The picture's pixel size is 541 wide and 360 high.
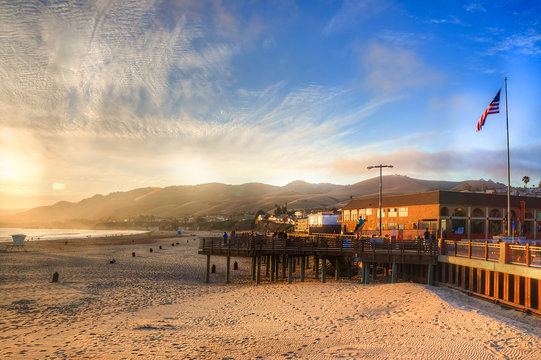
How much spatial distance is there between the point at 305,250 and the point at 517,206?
→ 1232 inches

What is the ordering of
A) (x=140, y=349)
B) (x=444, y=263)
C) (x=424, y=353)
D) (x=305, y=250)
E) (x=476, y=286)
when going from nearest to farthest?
(x=424, y=353)
(x=140, y=349)
(x=476, y=286)
(x=444, y=263)
(x=305, y=250)

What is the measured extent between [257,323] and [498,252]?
47.7 feet

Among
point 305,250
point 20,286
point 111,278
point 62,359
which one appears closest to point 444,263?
point 305,250

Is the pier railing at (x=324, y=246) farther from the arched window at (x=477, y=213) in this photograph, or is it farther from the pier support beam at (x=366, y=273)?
the arched window at (x=477, y=213)

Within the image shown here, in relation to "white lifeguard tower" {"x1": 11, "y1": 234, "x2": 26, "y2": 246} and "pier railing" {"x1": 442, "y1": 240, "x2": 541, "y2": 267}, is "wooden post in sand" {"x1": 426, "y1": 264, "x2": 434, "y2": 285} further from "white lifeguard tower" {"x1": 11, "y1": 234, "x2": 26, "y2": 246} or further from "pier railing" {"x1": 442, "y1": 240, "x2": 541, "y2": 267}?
"white lifeguard tower" {"x1": 11, "y1": 234, "x2": 26, "y2": 246}

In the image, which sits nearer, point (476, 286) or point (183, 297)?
point (476, 286)

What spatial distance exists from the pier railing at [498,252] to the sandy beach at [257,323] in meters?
2.68

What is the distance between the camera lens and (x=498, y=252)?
64.7 feet

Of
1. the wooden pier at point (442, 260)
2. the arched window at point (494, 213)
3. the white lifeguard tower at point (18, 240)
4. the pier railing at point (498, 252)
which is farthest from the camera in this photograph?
the white lifeguard tower at point (18, 240)

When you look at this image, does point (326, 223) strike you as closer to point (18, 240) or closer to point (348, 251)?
point (348, 251)

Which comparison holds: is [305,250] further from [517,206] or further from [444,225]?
[517,206]

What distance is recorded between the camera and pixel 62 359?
11.7 metres

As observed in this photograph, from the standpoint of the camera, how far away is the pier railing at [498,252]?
56.6ft

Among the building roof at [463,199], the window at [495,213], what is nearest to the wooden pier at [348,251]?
the building roof at [463,199]
